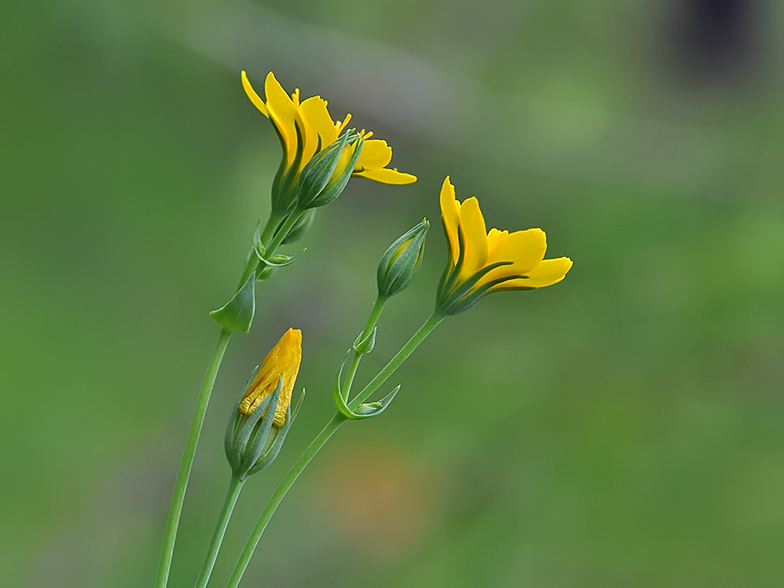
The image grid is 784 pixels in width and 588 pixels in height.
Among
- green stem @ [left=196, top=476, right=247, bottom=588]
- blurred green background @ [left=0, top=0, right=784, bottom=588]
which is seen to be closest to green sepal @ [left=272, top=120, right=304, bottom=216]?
green stem @ [left=196, top=476, right=247, bottom=588]

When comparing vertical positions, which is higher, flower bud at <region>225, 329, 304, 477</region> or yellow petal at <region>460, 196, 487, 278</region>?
yellow petal at <region>460, 196, 487, 278</region>

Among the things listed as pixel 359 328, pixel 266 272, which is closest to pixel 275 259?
pixel 266 272

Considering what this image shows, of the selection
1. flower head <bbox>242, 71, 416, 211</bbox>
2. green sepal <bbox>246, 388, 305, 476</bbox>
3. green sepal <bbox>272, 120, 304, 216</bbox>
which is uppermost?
flower head <bbox>242, 71, 416, 211</bbox>

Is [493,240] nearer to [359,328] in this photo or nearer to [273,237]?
[273,237]

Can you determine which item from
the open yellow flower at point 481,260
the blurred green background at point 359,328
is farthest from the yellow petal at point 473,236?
the blurred green background at point 359,328

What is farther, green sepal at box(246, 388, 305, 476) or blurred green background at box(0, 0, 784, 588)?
blurred green background at box(0, 0, 784, 588)

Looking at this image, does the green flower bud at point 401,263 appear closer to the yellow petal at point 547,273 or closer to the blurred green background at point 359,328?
the yellow petal at point 547,273

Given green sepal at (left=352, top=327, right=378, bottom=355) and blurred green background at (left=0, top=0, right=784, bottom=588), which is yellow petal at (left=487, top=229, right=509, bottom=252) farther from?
blurred green background at (left=0, top=0, right=784, bottom=588)
